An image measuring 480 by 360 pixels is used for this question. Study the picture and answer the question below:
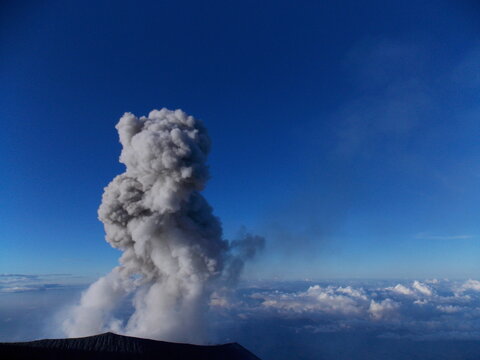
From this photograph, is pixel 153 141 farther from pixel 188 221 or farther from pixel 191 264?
pixel 191 264

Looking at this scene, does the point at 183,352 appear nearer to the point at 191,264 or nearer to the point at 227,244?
the point at 191,264

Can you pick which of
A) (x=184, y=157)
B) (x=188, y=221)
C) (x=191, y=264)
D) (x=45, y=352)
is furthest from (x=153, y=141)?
(x=45, y=352)

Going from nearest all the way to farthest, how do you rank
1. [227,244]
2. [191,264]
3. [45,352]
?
[45,352]
[191,264]
[227,244]

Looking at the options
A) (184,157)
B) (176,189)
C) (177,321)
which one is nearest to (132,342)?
(177,321)

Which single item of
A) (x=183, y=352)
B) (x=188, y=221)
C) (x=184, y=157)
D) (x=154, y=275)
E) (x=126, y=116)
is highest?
(x=126, y=116)

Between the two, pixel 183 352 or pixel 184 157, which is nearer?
pixel 183 352

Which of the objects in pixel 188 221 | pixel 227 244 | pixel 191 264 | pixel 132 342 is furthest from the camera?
pixel 227 244

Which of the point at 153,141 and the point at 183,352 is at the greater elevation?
the point at 153,141
